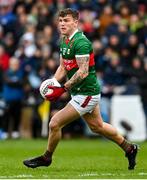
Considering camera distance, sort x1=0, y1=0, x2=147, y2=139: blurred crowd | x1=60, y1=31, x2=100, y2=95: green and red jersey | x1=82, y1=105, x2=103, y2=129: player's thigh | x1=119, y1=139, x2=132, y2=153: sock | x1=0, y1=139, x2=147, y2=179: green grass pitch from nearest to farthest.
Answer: x1=0, y1=139, x2=147, y2=179: green grass pitch < x1=60, y1=31, x2=100, y2=95: green and red jersey < x1=82, y1=105, x2=103, y2=129: player's thigh < x1=119, y1=139, x2=132, y2=153: sock < x1=0, y1=0, x2=147, y2=139: blurred crowd

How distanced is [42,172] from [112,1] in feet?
47.5

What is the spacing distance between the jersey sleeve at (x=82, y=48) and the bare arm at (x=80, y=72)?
0.19 ft

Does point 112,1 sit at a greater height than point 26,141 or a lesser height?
greater

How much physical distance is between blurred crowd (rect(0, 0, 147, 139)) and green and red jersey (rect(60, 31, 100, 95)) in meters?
9.14

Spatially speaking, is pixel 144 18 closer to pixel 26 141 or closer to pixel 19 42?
pixel 19 42

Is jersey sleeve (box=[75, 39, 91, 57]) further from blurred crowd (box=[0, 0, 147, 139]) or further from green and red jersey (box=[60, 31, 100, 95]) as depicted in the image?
blurred crowd (box=[0, 0, 147, 139])

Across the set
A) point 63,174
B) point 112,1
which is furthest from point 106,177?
point 112,1

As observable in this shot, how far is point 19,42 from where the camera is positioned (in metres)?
24.4

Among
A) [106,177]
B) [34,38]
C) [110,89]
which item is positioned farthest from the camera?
[34,38]

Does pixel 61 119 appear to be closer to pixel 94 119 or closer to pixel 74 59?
pixel 94 119

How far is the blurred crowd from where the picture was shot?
2211cm

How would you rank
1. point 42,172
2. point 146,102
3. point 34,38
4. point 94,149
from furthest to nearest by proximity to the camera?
1. point 34,38
2. point 146,102
3. point 94,149
4. point 42,172

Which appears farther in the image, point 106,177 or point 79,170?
point 79,170

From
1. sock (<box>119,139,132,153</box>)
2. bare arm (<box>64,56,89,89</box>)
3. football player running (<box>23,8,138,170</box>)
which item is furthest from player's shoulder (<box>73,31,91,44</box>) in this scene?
sock (<box>119,139,132,153</box>)
